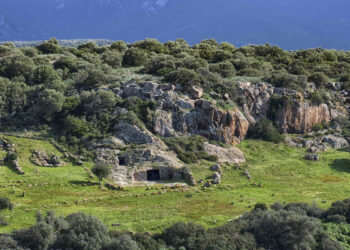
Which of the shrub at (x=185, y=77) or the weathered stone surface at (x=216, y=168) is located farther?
the shrub at (x=185, y=77)

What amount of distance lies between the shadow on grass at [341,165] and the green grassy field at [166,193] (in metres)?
0.10

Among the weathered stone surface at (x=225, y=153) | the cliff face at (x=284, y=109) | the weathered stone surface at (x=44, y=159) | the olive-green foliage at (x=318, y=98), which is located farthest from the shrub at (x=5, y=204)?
the olive-green foliage at (x=318, y=98)

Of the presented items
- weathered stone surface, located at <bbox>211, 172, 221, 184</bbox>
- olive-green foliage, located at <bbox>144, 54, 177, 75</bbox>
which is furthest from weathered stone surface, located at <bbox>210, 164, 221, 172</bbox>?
olive-green foliage, located at <bbox>144, 54, 177, 75</bbox>

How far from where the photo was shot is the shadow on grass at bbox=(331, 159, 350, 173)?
139 ft

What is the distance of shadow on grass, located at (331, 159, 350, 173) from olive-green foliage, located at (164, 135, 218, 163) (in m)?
14.0

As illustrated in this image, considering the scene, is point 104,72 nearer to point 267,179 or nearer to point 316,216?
point 267,179

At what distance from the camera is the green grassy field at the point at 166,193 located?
2755 cm

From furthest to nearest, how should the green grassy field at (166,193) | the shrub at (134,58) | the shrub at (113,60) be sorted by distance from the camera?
the shrub at (134,58), the shrub at (113,60), the green grassy field at (166,193)

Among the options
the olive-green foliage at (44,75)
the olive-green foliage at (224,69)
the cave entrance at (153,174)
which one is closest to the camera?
the cave entrance at (153,174)

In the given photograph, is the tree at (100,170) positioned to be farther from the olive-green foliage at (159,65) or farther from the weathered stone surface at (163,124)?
the olive-green foliage at (159,65)

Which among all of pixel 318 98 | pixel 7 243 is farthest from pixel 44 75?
pixel 318 98

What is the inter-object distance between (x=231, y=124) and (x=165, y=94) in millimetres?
8864

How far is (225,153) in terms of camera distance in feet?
140

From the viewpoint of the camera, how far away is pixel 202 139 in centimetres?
4341
